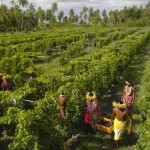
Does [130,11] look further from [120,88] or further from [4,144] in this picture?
[4,144]

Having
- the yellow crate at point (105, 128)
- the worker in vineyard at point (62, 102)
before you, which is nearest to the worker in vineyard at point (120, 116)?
the yellow crate at point (105, 128)

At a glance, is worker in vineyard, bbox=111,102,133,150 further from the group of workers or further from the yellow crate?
the yellow crate

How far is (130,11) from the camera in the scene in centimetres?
11588

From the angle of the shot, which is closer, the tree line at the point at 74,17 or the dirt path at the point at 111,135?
the dirt path at the point at 111,135

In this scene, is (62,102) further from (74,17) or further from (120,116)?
(74,17)

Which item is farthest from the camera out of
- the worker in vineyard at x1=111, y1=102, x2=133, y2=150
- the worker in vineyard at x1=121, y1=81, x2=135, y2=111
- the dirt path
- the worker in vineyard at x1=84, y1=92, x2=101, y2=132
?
the worker in vineyard at x1=121, y1=81, x2=135, y2=111

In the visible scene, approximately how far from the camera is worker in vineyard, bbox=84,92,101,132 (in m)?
10.4

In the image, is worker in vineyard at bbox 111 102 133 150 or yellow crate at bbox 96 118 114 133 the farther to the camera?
yellow crate at bbox 96 118 114 133

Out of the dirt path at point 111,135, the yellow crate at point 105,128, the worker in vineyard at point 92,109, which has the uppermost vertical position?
the worker in vineyard at point 92,109

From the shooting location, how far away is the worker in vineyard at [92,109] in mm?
10430

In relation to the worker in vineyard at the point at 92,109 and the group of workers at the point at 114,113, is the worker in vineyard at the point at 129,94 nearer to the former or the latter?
the group of workers at the point at 114,113

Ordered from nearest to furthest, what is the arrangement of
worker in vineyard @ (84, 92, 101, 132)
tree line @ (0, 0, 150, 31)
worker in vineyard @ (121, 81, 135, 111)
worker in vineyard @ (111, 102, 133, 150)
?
worker in vineyard @ (111, 102, 133, 150) → worker in vineyard @ (84, 92, 101, 132) → worker in vineyard @ (121, 81, 135, 111) → tree line @ (0, 0, 150, 31)

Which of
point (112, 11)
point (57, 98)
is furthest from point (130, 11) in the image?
point (57, 98)

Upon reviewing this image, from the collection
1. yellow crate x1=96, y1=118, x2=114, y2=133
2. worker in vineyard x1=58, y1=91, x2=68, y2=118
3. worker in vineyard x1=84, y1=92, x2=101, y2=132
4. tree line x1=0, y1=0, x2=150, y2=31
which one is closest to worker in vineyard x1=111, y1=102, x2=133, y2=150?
yellow crate x1=96, y1=118, x2=114, y2=133
